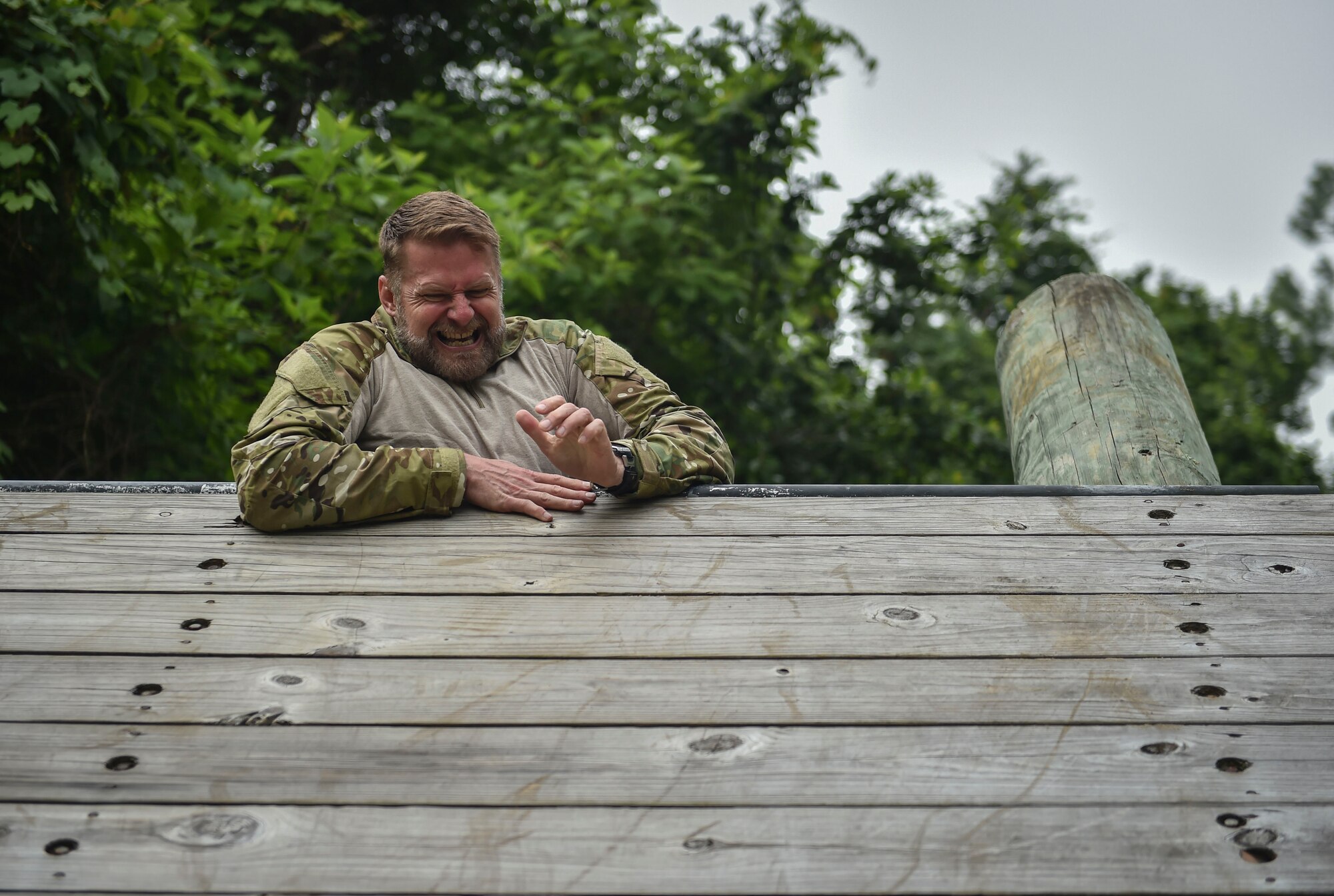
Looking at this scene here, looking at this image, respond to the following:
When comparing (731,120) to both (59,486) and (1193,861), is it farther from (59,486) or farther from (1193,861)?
(1193,861)

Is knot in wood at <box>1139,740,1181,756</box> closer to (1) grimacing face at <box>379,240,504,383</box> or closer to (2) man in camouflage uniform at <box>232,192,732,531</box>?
(2) man in camouflage uniform at <box>232,192,732,531</box>

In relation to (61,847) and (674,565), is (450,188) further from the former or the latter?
(61,847)

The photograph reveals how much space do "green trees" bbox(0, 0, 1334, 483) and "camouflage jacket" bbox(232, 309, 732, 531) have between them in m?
1.34

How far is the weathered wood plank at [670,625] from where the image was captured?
1.79 metres

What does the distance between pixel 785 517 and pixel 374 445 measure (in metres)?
1.02

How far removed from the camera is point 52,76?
3102 mm

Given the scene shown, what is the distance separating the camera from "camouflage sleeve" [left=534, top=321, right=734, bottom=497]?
2318mm


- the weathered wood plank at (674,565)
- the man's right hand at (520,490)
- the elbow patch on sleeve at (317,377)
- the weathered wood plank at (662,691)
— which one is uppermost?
the elbow patch on sleeve at (317,377)

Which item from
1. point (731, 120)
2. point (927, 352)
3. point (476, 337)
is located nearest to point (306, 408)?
point (476, 337)

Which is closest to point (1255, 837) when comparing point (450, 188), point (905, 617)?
point (905, 617)

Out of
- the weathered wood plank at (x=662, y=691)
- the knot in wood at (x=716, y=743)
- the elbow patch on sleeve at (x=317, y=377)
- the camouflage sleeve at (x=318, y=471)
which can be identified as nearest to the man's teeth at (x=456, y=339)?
the elbow patch on sleeve at (x=317, y=377)

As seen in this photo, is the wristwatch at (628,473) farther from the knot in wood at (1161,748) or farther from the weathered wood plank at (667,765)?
the knot in wood at (1161,748)

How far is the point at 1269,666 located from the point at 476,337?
184 centimetres

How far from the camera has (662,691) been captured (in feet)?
5.52
